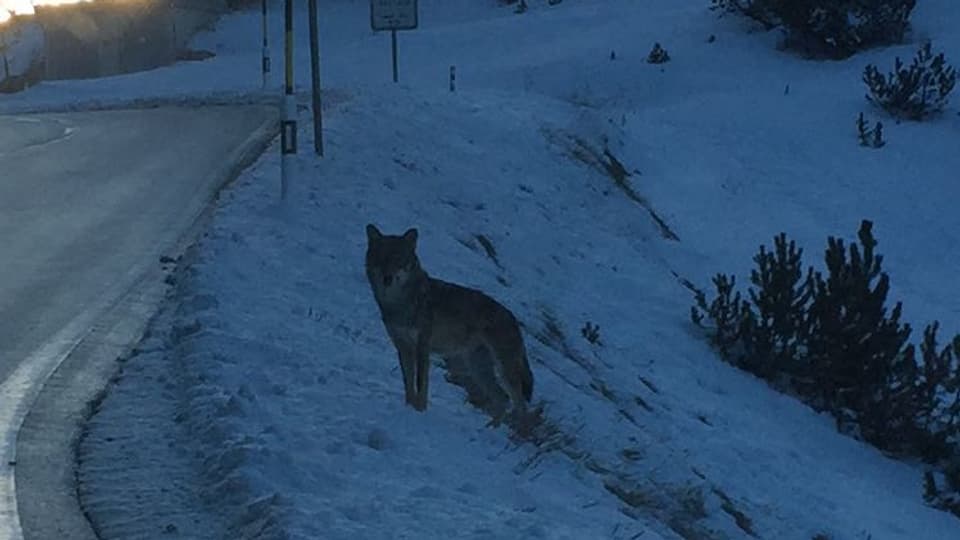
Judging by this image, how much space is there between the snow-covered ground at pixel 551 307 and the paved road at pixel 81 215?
553mm

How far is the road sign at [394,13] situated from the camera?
25.4 m

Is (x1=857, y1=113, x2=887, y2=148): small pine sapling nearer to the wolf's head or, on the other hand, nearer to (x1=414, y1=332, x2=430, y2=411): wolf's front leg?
(x1=414, y1=332, x2=430, y2=411): wolf's front leg

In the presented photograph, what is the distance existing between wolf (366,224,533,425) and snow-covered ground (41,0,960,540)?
9.9 inches

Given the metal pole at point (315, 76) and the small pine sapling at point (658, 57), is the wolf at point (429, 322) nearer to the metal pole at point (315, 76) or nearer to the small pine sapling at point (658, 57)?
the metal pole at point (315, 76)

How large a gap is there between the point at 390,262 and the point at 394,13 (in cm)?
1919

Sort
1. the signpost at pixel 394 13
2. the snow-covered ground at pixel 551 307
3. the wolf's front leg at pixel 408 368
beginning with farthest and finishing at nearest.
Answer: the signpost at pixel 394 13 → the wolf's front leg at pixel 408 368 → the snow-covered ground at pixel 551 307

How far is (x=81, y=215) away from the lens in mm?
13516

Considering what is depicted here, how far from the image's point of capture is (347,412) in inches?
277

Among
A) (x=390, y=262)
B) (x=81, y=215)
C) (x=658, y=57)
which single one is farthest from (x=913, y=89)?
(x=390, y=262)

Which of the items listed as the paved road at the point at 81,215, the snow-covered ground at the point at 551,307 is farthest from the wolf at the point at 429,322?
the paved road at the point at 81,215

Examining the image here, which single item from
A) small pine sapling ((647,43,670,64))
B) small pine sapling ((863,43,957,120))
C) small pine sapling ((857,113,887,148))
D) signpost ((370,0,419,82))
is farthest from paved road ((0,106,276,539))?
small pine sapling ((863,43,957,120))

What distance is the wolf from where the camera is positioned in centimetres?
688

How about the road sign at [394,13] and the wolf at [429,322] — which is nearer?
the wolf at [429,322]

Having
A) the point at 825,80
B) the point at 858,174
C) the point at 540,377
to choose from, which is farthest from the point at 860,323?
the point at 825,80
